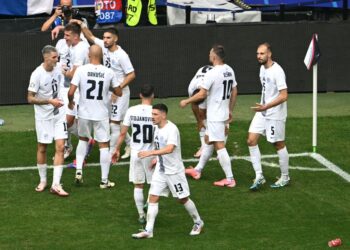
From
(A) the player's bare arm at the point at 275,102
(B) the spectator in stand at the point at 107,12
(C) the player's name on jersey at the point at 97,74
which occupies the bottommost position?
(A) the player's bare arm at the point at 275,102

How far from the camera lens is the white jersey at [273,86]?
16734mm

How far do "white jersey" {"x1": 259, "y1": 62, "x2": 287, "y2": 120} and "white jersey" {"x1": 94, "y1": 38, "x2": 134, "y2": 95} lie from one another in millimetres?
2832

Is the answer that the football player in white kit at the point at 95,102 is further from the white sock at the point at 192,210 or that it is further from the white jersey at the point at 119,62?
the white sock at the point at 192,210

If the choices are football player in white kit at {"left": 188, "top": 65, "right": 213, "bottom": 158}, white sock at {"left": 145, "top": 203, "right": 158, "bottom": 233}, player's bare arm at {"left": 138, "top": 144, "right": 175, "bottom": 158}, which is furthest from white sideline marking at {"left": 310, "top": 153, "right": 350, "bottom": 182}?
player's bare arm at {"left": 138, "top": 144, "right": 175, "bottom": 158}

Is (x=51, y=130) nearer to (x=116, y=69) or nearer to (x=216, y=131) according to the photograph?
(x=116, y=69)

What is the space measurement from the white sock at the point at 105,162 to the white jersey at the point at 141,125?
70.2 inches

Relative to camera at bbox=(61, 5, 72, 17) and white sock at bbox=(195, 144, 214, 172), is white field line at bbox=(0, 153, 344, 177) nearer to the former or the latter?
white sock at bbox=(195, 144, 214, 172)

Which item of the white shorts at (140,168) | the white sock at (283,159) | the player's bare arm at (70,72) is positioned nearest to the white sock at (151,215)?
the white shorts at (140,168)

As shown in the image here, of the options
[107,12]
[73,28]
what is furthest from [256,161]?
[107,12]

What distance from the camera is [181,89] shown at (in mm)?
25016

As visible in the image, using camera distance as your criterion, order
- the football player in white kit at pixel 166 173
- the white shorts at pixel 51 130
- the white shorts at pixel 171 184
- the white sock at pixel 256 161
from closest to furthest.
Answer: the football player in white kit at pixel 166 173
the white shorts at pixel 171 184
the white shorts at pixel 51 130
the white sock at pixel 256 161

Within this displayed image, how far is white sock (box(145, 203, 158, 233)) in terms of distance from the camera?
14312 millimetres

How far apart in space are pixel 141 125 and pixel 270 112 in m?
2.79

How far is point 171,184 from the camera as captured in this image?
564 inches
